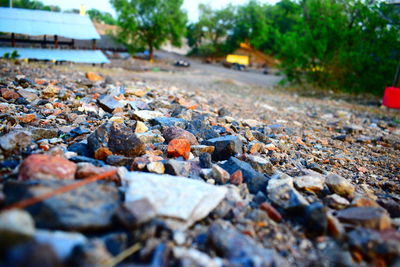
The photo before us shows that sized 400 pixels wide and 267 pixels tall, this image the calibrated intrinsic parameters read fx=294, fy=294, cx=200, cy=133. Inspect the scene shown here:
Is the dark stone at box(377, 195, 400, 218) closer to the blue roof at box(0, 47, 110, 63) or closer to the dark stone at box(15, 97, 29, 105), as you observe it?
the dark stone at box(15, 97, 29, 105)

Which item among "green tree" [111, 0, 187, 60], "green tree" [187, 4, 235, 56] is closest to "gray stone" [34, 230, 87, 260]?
"green tree" [111, 0, 187, 60]

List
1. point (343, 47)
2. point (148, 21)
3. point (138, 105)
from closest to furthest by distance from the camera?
1. point (138, 105)
2. point (343, 47)
3. point (148, 21)

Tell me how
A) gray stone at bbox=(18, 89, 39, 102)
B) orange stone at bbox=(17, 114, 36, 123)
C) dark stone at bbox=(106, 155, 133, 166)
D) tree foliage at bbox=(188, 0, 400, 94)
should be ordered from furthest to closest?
tree foliage at bbox=(188, 0, 400, 94) → gray stone at bbox=(18, 89, 39, 102) → orange stone at bbox=(17, 114, 36, 123) → dark stone at bbox=(106, 155, 133, 166)

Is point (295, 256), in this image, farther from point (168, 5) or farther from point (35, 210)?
point (168, 5)

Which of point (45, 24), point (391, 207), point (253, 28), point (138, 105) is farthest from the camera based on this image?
point (253, 28)

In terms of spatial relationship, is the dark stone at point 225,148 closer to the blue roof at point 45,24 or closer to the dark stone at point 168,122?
the dark stone at point 168,122

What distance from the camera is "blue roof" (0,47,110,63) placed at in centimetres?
1048

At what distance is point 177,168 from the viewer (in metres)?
2.08

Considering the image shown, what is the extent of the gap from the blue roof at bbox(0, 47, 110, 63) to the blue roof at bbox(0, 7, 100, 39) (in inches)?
25.4

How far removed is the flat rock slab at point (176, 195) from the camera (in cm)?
150

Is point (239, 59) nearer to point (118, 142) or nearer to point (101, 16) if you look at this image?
point (101, 16)

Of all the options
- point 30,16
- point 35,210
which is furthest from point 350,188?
point 30,16

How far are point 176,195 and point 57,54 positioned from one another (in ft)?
38.1

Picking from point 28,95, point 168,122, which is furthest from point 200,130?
point 28,95
